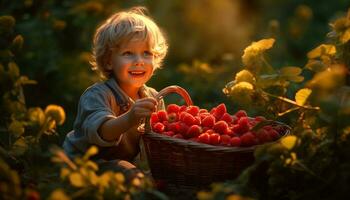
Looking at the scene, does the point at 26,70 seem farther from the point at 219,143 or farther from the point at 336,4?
the point at 336,4

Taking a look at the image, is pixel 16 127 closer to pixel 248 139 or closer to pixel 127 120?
pixel 127 120

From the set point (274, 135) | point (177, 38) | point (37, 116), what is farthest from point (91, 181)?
point (177, 38)

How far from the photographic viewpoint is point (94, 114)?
2711 millimetres

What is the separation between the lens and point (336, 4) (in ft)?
25.9

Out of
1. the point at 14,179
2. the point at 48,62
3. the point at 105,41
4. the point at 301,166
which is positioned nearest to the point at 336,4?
the point at 48,62

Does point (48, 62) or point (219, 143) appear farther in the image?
point (48, 62)

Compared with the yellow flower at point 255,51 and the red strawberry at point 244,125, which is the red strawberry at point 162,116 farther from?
the yellow flower at point 255,51

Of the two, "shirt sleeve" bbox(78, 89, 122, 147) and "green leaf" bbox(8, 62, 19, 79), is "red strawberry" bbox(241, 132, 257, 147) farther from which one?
"green leaf" bbox(8, 62, 19, 79)

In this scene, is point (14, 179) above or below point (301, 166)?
below

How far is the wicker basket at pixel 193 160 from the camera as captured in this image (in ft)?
8.24

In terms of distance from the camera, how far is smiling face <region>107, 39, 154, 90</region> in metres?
2.88

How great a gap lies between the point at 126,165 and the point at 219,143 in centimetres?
43

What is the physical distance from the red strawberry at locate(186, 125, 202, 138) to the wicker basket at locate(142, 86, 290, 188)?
3.4 inches

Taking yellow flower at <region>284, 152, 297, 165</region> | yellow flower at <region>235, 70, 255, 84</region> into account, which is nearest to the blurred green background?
yellow flower at <region>235, 70, 255, 84</region>
